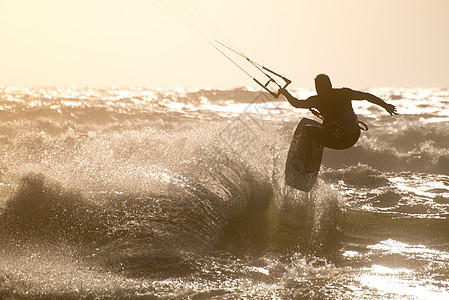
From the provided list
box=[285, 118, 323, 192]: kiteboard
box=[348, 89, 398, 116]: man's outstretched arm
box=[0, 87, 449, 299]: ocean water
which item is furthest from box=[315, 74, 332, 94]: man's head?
box=[0, 87, 449, 299]: ocean water

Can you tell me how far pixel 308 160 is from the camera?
845 centimetres

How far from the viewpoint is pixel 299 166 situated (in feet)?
27.9

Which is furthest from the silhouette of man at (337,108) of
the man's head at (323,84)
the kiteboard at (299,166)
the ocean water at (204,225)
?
the ocean water at (204,225)

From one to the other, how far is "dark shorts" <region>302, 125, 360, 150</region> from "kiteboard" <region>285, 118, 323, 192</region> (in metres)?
0.36

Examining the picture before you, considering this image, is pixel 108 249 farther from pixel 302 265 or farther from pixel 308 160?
pixel 308 160

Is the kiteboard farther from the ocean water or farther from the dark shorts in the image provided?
the dark shorts

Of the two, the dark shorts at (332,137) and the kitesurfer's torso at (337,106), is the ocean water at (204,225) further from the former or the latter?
the kitesurfer's torso at (337,106)

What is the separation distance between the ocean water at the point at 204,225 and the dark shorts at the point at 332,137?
3.80 feet

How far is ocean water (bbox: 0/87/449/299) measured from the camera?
18.4 ft

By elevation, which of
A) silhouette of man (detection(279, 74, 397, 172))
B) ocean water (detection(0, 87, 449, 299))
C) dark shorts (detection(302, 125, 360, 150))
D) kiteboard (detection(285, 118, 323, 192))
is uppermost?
silhouette of man (detection(279, 74, 397, 172))

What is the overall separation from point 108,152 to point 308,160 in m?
3.58

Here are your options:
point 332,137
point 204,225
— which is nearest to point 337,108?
point 332,137

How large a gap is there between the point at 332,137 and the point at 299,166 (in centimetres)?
98

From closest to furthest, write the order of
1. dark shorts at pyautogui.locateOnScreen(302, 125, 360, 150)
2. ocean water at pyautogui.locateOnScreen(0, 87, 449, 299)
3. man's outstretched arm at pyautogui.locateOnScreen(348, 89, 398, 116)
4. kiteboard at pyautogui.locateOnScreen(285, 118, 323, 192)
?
ocean water at pyautogui.locateOnScreen(0, 87, 449, 299) < man's outstretched arm at pyautogui.locateOnScreen(348, 89, 398, 116) < dark shorts at pyautogui.locateOnScreen(302, 125, 360, 150) < kiteboard at pyautogui.locateOnScreen(285, 118, 323, 192)
